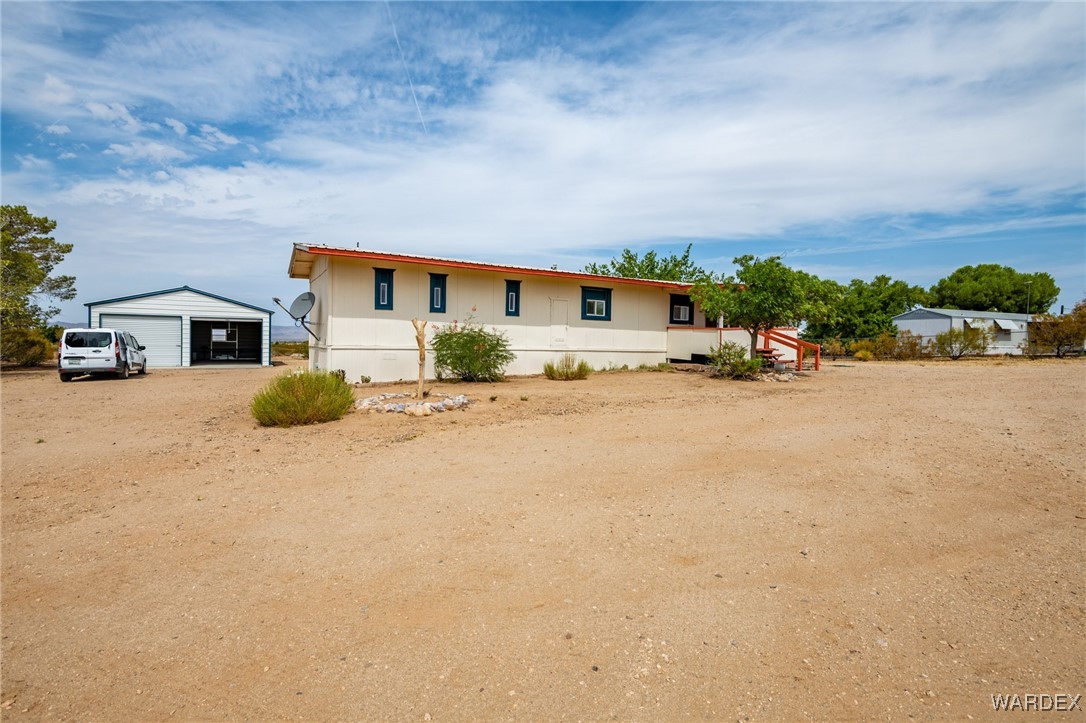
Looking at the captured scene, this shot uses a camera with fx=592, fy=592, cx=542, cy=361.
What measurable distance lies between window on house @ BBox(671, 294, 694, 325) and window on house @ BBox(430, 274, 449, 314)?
8.49 meters

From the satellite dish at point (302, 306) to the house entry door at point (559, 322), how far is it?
671cm

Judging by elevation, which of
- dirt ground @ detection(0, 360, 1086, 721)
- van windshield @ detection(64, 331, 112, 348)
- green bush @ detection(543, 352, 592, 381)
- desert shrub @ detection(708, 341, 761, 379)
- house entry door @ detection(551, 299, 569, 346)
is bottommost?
dirt ground @ detection(0, 360, 1086, 721)

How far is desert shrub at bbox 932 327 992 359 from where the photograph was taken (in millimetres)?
25859

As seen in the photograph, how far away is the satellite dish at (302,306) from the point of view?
585 inches

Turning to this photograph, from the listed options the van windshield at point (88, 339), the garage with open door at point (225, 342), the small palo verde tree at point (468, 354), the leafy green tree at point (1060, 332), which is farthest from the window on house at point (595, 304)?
the leafy green tree at point (1060, 332)

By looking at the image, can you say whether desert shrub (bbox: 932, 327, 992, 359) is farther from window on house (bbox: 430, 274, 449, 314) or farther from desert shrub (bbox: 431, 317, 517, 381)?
window on house (bbox: 430, 274, 449, 314)

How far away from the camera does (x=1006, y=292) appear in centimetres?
4612

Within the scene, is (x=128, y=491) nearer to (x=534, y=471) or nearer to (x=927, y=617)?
(x=534, y=471)

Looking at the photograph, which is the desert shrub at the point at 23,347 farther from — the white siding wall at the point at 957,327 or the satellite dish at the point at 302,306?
the white siding wall at the point at 957,327

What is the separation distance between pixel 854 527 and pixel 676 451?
2.41m

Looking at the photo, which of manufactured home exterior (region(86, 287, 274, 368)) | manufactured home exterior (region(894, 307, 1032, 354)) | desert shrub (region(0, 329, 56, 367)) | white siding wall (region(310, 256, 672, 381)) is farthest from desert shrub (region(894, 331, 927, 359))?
desert shrub (region(0, 329, 56, 367))

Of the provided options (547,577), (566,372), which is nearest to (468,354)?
(566,372)

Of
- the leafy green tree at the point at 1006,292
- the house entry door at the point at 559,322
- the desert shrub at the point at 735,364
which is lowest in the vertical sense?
the desert shrub at the point at 735,364

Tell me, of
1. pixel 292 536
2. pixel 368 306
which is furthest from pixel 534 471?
pixel 368 306
